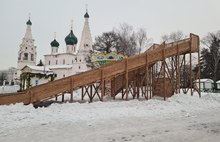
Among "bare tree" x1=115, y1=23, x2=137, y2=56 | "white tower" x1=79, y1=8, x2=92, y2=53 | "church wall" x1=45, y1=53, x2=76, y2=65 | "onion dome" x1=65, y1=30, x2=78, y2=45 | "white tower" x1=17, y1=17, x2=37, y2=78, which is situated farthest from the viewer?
"church wall" x1=45, y1=53, x2=76, y2=65

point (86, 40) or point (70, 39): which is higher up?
point (70, 39)

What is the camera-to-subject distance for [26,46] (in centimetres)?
6444

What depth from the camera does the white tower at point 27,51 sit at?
64.2 meters

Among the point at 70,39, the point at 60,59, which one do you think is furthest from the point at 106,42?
the point at 60,59

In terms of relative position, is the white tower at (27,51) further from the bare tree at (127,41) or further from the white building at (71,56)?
the bare tree at (127,41)

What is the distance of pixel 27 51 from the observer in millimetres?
65688

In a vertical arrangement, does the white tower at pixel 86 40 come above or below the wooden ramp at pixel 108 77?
above

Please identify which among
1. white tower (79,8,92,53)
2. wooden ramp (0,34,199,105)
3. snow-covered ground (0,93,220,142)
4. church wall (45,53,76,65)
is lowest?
snow-covered ground (0,93,220,142)

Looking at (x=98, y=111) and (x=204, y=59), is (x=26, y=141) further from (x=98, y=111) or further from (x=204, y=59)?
(x=204, y=59)

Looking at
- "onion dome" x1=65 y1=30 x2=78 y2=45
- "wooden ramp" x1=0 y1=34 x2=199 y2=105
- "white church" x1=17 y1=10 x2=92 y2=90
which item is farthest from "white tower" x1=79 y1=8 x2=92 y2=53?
"wooden ramp" x1=0 y1=34 x2=199 y2=105

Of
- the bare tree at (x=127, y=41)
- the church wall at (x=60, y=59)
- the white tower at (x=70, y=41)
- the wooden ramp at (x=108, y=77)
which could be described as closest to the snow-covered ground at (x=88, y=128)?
the wooden ramp at (x=108, y=77)

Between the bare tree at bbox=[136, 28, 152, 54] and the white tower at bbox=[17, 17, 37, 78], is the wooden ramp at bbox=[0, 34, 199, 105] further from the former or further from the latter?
the white tower at bbox=[17, 17, 37, 78]

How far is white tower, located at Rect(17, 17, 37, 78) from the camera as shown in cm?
6425

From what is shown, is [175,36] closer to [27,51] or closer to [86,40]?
[86,40]
